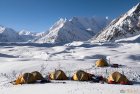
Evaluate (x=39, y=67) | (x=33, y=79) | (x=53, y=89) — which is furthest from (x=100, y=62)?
(x=53, y=89)

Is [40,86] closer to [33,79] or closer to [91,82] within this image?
[33,79]

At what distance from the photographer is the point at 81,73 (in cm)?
4516

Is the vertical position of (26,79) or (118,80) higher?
(26,79)

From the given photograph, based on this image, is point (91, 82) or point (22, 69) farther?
point (22, 69)

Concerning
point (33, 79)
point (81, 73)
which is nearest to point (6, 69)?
point (33, 79)

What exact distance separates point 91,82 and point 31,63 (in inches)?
875

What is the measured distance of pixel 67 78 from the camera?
46.6 metres

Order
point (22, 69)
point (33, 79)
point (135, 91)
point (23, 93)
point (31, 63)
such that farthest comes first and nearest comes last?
point (31, 63) → point (22, 69) → point (33, 79) → point (23, 93) → point (135, 91)

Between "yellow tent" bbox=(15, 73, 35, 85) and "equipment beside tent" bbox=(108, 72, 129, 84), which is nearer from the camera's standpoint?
"equipment beside tent" bbox=(108, 72, 129, 84)

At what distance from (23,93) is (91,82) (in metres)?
10.7

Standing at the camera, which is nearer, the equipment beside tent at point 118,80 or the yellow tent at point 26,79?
the equipment beside tent at point 118,80

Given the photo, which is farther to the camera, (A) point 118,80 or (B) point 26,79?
(B) point 26,79

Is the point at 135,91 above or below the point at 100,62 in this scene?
below

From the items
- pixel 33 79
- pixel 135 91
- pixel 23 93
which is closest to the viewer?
pixel 135 91
